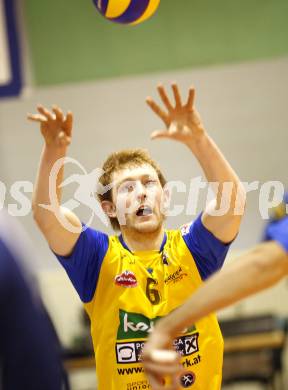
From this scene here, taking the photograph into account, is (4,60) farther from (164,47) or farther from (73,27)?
(164,47)

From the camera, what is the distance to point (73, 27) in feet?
26.5

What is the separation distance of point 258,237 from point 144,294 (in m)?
4.72

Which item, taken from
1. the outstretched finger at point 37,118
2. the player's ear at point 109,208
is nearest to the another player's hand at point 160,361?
the outstretched finger at point 37,118

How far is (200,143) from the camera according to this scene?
3.04 meters

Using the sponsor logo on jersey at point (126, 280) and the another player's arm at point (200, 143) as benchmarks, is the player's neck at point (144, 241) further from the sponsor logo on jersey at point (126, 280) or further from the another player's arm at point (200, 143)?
the another player's arm at point (200, 143)

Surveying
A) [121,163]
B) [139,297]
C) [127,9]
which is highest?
[127,9]

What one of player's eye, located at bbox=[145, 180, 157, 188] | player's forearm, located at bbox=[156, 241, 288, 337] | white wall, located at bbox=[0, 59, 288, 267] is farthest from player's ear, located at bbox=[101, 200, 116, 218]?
white wall, located at bbox=[0, 59, 288, 267]

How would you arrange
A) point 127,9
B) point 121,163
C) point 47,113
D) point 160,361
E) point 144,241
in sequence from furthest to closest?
point 127,9
point 121,163
point 144,241
point 47,113
point 160,361

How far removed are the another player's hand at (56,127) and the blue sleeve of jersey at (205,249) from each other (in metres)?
0.73

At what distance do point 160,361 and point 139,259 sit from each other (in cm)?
127

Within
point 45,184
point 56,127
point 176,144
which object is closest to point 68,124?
point 56,127

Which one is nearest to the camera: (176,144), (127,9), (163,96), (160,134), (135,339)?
(160,134)

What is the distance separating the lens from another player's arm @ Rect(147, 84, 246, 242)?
300 cm

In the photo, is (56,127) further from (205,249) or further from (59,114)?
(205,249)
